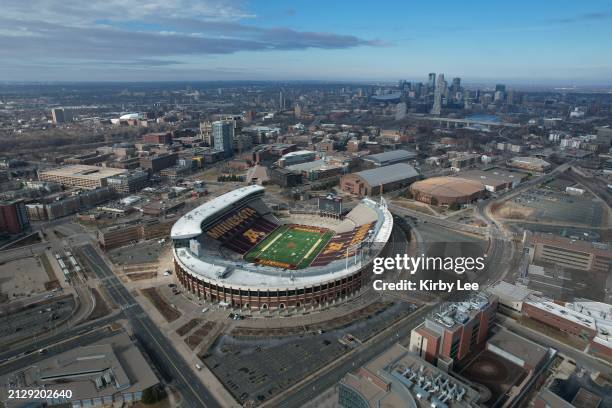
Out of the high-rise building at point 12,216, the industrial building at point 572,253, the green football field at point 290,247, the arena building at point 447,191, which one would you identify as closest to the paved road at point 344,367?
the green football field at point 290,247

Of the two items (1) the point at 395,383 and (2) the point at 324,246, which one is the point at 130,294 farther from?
(1) the point at 395,383

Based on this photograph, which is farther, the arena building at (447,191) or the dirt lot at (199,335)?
the arena building at (447,191)

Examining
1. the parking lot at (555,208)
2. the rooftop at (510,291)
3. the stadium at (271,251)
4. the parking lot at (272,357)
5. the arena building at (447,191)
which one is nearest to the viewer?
the parking lot at (272,357)

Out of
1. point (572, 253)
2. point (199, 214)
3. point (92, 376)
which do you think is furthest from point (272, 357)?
point (572, 253)

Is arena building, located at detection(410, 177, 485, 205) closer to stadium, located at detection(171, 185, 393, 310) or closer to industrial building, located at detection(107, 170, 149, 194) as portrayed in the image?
stadium, located at detection(171, 185, 393, 310)

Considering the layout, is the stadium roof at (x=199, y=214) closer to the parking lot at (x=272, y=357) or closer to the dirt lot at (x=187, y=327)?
the dirt lot at (x=187, y=327)

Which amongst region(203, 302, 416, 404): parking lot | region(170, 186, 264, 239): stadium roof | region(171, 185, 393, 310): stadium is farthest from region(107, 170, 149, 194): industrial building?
region(203, 302, 416, 404): parking lot

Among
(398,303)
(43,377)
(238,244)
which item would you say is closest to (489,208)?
(398,303)

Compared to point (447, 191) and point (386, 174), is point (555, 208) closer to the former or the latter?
point (447, 191)
